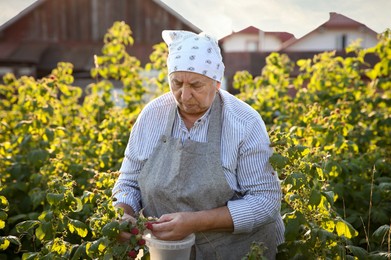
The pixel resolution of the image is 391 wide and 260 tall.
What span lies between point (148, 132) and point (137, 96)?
237 centimetres

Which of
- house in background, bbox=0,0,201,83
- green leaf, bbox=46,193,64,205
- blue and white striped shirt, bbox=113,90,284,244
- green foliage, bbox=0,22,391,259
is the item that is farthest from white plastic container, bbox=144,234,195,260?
house in background, bbox=0,0,201,83

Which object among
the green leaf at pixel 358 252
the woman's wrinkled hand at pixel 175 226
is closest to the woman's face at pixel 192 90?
the woman's wrinkled hand at pixel 175 226

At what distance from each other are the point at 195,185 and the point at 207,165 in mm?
99

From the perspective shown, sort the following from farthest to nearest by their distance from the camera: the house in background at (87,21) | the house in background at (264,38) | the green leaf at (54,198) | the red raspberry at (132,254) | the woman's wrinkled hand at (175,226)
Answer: the house in background at (87,21) < the house in background at (264,38) < the green leaf at (54,198) < the woman's wrinkled hand at (175,226) < the red raspberry at (132,254)

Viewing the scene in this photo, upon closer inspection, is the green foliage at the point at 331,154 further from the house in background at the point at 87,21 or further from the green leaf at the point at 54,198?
the house in background at the point at 87,21

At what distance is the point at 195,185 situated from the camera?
8.25ft

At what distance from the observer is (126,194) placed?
2.68m

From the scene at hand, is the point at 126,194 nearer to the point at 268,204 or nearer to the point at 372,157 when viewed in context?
the point at 268,204

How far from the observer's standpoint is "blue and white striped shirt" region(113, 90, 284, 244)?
8.33 feet

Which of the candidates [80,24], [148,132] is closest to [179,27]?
[80,24]

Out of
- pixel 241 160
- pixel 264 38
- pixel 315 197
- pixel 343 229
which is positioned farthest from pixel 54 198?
pixel 264 38

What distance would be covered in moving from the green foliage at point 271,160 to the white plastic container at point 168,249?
5 cm

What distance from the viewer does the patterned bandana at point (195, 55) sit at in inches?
98.1

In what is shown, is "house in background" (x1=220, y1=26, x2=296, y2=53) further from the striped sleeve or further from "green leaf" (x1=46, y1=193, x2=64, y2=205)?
"green leaf" (x1=46, y1=193, x2=64, y2=205)
